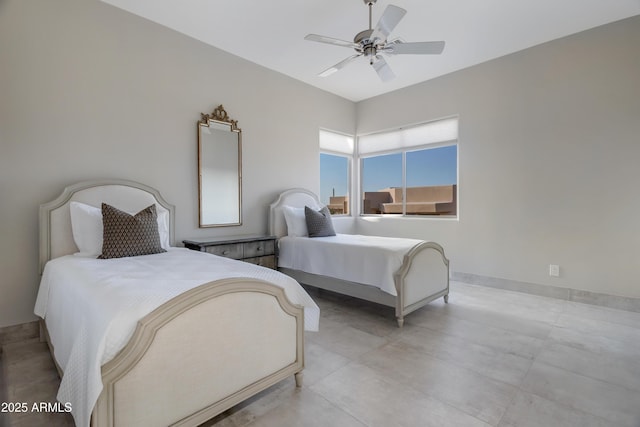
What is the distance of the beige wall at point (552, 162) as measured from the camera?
10.3 ft

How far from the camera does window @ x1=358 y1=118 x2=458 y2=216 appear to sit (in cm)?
453

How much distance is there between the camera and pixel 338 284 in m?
3.35

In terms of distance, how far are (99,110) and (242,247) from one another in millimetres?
1910

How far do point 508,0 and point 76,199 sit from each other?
4.27m

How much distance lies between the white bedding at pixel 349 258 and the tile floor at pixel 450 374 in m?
0.43

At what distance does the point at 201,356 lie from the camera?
140cm

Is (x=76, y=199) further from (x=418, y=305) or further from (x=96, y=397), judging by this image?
(x=418, y=305)

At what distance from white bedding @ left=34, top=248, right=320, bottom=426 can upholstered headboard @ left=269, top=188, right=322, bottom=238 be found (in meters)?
1.78

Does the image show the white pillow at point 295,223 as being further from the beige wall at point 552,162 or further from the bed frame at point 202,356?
the bed frame at point 202,356

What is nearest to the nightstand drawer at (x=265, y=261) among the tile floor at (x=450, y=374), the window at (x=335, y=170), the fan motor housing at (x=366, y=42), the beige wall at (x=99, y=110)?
the beige wall at (x=99, y=110)

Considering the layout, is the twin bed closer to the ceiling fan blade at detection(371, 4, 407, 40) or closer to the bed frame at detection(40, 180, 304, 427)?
the bed frame at detection(40, 180, 304, 427)

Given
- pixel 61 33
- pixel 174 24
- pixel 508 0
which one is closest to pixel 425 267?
pixel 508 0

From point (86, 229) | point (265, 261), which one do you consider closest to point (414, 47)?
point (265, 261)

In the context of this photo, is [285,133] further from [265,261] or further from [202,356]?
[202,356]
